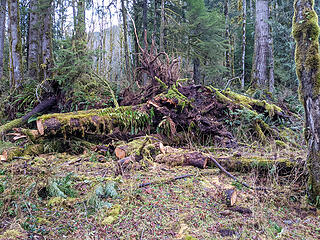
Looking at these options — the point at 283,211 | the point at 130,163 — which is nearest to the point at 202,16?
the point at 130,163

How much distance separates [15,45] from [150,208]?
947 centimetres

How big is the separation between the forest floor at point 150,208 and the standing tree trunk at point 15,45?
21.5 feet

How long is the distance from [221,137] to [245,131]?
96 cm

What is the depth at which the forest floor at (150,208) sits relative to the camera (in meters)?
2.35

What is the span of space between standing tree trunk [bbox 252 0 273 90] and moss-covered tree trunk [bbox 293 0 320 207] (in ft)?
25.3

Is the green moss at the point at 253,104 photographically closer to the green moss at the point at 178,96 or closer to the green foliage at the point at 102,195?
the green moss at the point at 178,96

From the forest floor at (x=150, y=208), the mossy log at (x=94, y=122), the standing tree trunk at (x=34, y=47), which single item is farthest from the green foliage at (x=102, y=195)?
the standing tree trunk at (x=34, y=47)

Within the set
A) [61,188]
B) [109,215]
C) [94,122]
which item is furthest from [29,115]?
[109,215]

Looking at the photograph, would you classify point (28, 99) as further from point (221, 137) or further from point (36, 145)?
point (221, 137)

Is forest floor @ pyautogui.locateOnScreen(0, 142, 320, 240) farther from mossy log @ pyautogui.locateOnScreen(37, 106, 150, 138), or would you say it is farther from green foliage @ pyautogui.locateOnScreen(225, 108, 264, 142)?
green foliage @ pyautogui.locateOnScreen(225, 108, 264, 142)

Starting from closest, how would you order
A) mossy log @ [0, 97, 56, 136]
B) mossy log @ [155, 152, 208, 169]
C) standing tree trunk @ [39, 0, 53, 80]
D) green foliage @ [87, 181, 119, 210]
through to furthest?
green foliage @ [87, 181, 119, 210] → mossy log @ [155, 152, 208, 169] → mossy log @ [0, 97, 56, 136] → standing tree trunk @ [39, 0, 53, 80]

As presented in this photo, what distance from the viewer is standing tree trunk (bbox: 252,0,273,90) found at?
A: 1032cm

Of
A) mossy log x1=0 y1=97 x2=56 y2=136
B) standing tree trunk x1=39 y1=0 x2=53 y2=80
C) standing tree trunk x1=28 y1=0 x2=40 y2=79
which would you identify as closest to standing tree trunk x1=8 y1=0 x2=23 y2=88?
standing tree trunk x1=28 y1=0 x2=40 y2=79

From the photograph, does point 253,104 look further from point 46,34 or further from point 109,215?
point 46,34
